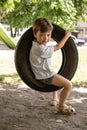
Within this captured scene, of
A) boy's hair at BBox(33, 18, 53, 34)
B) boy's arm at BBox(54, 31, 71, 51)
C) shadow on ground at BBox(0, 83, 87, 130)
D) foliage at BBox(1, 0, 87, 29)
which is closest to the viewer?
shadow on ground at BBox(0, 83, 87, 130)

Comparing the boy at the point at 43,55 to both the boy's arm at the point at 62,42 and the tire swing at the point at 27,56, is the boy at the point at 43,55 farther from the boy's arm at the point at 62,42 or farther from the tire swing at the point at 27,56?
the tire swing at the point at 27,56

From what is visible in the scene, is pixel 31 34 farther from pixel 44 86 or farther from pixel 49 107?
pixel 49 107

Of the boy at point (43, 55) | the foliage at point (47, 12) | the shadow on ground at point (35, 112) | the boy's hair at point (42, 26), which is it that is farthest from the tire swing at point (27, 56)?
the foliage at point (47, 12)

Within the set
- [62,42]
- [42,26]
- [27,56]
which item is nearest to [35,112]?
[27,56]

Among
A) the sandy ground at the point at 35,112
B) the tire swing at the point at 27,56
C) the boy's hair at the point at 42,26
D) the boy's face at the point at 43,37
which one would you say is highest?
the boy's hair at the point at 42,26

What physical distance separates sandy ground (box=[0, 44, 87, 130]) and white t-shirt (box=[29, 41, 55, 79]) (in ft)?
2.18

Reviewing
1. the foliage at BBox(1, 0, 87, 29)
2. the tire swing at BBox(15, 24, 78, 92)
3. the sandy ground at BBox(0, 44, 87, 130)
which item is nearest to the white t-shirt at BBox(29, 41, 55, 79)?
the tire swing at BBox(15, 24, 78, 92)

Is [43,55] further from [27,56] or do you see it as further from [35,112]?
[35,112]

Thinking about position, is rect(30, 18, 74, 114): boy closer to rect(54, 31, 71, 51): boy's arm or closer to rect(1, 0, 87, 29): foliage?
rect(54, 31, 71, 51): boy's arm

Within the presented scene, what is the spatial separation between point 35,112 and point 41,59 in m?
0.99

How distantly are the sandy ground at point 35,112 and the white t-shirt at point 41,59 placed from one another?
0.66 m

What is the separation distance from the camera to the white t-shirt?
5395 millimetres

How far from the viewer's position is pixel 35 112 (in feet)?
19.4

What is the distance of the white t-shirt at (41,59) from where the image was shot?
5.39 meters
